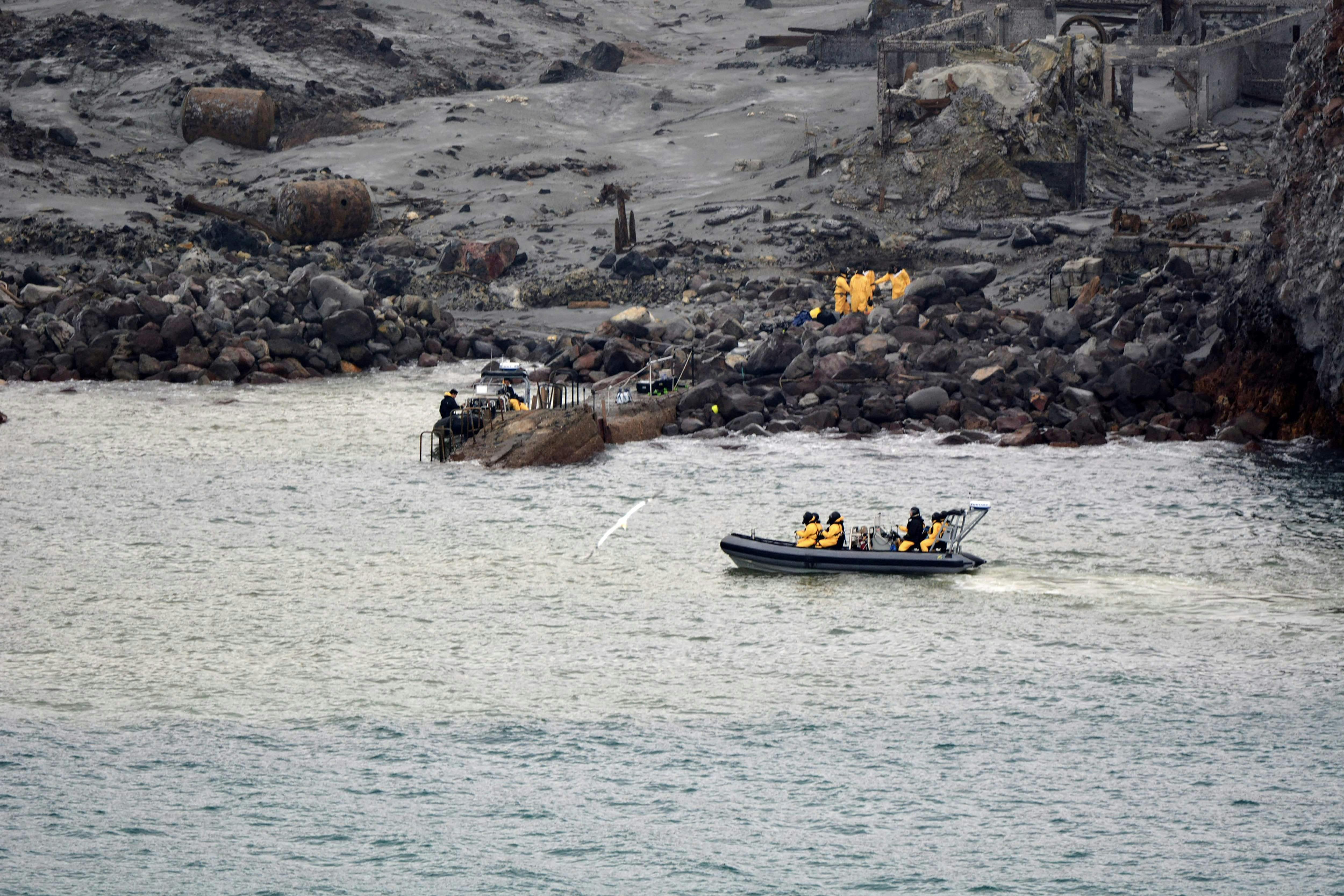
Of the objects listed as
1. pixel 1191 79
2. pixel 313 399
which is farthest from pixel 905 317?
pixel 1191 79

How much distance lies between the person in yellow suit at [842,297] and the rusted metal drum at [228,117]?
36367 millimetres

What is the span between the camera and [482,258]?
5975 cm

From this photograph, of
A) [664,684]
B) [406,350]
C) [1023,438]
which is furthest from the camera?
[406,350]

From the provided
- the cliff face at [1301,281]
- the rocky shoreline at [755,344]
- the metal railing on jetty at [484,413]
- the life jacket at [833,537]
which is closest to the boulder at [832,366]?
the rocky shoreline at [755,344]

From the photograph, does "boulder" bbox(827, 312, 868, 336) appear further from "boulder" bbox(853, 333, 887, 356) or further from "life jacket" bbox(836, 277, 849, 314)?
"life jacket" bbox(836, 277, 849, 314)

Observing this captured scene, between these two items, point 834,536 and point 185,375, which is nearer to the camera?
point 834,536

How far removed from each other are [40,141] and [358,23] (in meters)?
26.0

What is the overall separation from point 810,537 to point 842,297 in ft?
69.8

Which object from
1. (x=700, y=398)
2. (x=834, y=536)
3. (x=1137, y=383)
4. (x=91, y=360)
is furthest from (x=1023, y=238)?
(x=91, y=360)

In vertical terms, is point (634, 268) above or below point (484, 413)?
above

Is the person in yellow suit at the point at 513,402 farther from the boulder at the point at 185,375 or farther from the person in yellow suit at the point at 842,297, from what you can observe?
the boulder at the point at 185,375

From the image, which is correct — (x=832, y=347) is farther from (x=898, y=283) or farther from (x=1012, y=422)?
(x=1012, y=422)

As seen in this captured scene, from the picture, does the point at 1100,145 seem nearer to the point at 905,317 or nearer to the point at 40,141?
the point at 905,317

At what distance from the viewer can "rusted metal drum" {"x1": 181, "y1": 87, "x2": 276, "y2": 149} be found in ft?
244
